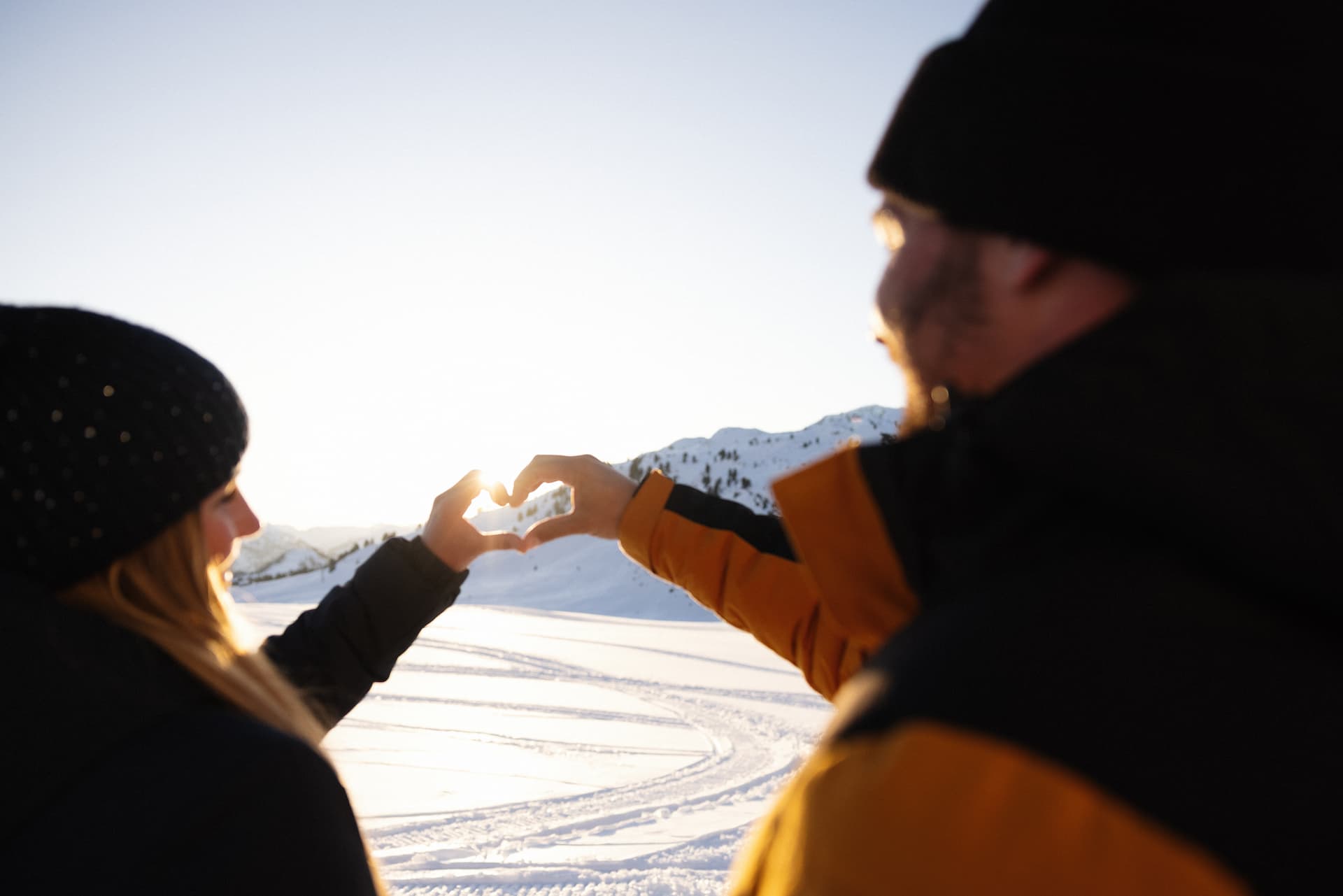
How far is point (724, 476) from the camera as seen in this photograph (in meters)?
28.1

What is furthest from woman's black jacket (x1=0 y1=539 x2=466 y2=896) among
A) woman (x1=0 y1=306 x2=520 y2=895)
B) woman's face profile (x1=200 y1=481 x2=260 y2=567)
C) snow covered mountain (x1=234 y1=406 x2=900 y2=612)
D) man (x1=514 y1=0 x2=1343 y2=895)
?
snow covered mountain (x1=234 y1=406 x2=900 y2=612)

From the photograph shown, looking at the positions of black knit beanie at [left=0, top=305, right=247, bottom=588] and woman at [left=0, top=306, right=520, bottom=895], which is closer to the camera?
woman at [left=0, top=306, right=520, bottom=895]

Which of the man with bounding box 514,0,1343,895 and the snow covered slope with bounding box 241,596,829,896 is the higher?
the man with bounding box 514,0,1343,895

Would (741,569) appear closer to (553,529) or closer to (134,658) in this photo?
(553,529)

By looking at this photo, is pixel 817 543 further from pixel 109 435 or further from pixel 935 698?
pixel 109 435

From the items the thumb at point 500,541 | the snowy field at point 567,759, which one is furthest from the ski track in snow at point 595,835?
Answer: the thumb at point 500,541

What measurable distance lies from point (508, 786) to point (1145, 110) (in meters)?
4.78

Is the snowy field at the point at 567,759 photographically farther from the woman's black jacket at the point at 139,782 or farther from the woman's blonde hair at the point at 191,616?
the woman's black jacket at the point at 139,782

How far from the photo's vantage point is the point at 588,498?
2225mm

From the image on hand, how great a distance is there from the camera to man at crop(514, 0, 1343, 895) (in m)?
0.56

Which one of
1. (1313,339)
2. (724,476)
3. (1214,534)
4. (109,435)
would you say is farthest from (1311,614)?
(724,476)

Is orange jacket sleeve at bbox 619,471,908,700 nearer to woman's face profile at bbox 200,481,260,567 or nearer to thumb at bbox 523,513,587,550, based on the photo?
thumb at bbox 523,513,587,550

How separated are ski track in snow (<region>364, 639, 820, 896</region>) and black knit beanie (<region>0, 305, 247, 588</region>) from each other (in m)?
2.74

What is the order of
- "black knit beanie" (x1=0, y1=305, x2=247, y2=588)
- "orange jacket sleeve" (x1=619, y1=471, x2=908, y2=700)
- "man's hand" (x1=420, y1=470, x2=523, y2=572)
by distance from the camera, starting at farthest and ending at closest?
"man's hand" (x1=420, y1=470, x2=523, y2=572) < "orange jacket sleeve" (x1=619, y1=471, x2=908, y2=700) < "black knit beanie" (x1=0, y1=305, x2=247, y2=588)
